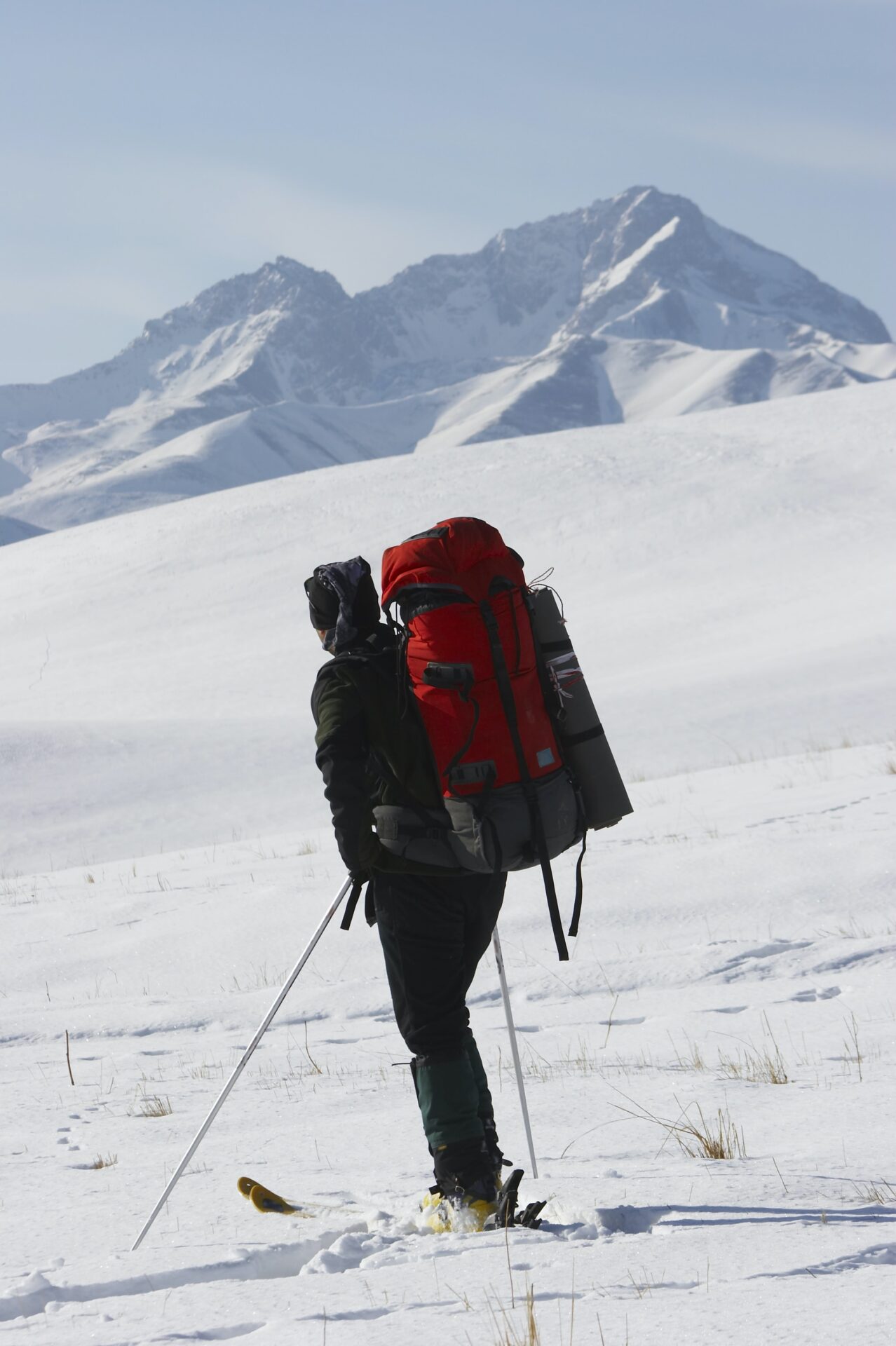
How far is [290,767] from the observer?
49.2 feet

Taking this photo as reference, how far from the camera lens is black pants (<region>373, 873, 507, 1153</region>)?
3.12 meters

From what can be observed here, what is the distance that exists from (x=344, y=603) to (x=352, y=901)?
2.66 ft

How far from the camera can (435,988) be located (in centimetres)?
317

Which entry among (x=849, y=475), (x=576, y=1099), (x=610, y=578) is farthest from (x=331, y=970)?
(x=849, y=475)

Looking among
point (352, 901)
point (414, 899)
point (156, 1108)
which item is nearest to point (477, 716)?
point (414, 899)

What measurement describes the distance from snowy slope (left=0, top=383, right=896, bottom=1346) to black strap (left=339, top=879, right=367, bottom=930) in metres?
0.71

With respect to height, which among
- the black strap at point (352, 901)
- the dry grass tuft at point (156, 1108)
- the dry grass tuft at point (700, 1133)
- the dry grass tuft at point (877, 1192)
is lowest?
the dry grass tuft at point (700, 1133)

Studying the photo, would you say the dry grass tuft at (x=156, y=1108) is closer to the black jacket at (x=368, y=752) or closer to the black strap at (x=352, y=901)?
the black strap at (x=352, y=901)

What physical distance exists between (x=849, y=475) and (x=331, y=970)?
24.1m

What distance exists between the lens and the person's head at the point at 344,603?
3324 mm

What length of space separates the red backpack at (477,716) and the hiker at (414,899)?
2.6 inches

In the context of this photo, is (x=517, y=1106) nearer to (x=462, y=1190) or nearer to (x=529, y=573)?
(x=462, y=1190)

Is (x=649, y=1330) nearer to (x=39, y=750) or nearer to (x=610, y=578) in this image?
(x=39, y=750)

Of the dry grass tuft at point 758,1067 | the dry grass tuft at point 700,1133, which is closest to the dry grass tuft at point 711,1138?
the dry grass tuft at point 700,1133
